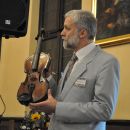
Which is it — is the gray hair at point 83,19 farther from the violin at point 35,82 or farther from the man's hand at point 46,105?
the man's hand at point 46,105

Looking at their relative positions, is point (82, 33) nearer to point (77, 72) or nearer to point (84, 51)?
point (84, 51)

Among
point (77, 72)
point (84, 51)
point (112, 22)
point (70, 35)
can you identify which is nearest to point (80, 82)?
point (77, 72)

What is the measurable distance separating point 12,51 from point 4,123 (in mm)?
1050

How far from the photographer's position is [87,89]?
82.8 inches

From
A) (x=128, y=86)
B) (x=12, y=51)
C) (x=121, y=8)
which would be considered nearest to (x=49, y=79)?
(x=128, y=86)

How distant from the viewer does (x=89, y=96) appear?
2113 mm

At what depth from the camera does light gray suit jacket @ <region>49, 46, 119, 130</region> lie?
6.70 ft

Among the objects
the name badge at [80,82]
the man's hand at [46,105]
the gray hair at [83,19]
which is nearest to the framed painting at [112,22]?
the gray hair at [83,19]

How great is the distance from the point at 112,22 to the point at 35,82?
4.64 feet

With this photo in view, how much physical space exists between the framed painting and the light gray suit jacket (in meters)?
1.03

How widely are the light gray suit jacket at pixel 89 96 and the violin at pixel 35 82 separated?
13 centimetres

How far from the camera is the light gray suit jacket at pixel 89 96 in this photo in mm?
2041

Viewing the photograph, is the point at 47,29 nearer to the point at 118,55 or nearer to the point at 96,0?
the point at 96,0

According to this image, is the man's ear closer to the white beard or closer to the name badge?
the white beard
